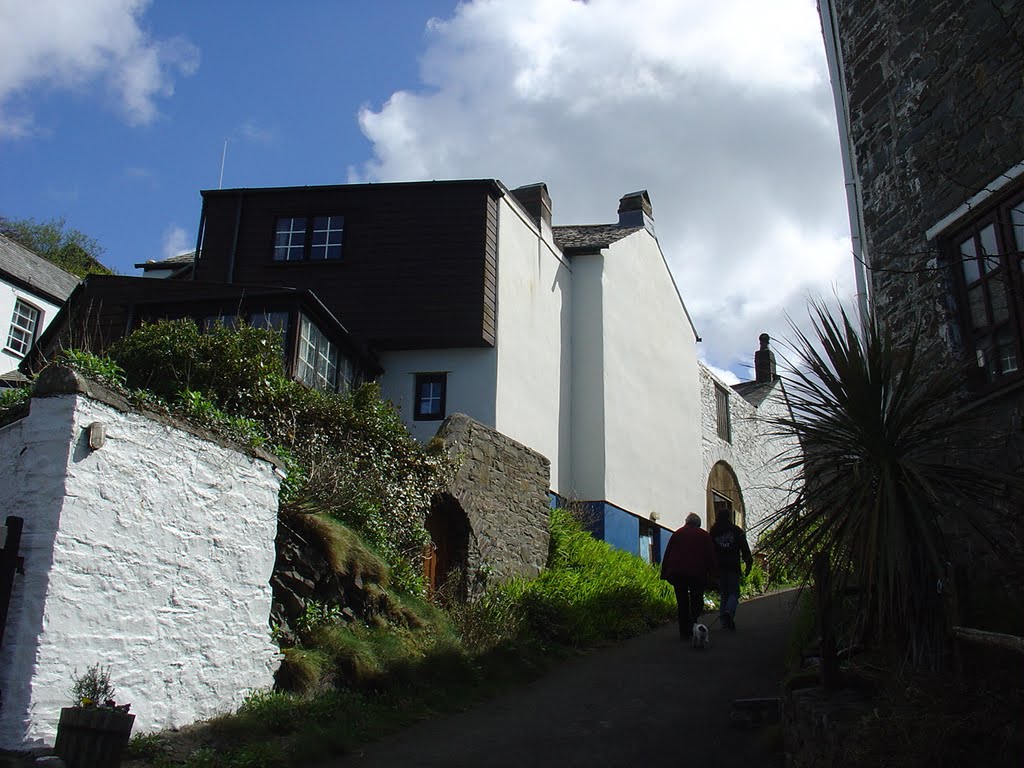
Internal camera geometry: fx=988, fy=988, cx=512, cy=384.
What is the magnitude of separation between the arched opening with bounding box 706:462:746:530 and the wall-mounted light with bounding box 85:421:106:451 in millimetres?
21090

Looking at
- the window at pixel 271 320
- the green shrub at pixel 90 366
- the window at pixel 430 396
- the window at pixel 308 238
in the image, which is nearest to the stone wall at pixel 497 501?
the window at pixel 430 396

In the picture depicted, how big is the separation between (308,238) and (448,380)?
182 inches

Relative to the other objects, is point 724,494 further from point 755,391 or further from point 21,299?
point 21,299

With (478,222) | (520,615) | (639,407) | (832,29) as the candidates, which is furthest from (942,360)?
(639,407)

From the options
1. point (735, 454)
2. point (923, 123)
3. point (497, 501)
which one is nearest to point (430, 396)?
point (497, 501)

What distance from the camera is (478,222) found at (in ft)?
67.1

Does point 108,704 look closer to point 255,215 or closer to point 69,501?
point 69,501

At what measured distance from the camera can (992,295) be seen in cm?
834

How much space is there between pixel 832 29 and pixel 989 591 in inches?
298

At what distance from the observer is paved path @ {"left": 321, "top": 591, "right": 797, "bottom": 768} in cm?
747

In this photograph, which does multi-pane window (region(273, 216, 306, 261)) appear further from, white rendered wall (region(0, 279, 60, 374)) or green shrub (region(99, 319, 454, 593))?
white rendered wall (region(0, 279, 60, 374))

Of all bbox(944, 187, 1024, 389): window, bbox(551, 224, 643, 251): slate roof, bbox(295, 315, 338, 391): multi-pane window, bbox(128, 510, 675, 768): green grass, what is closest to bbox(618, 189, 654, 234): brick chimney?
bbox(551, 224, 643, 251): slate roof

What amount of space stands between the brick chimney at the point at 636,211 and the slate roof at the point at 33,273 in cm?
1554

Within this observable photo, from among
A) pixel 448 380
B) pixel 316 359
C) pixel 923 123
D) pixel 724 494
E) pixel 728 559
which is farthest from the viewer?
pixel 724 494
